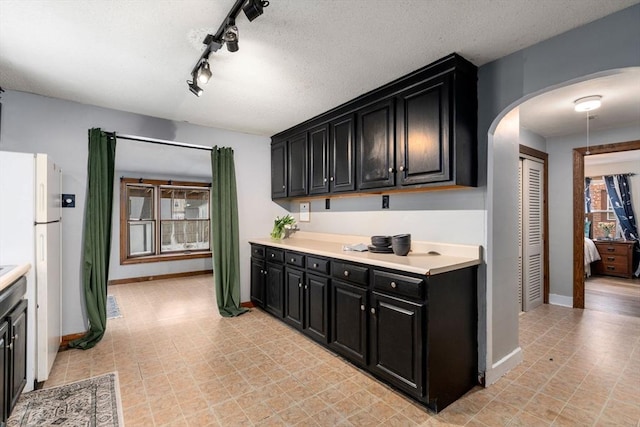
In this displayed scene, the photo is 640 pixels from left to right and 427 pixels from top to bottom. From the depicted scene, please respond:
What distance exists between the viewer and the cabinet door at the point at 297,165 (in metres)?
3.61

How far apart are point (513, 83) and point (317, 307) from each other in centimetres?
237

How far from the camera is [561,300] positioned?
4148mm

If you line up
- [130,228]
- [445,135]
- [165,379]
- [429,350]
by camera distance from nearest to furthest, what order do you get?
[429,350], [445,135], [165,379], [130,228]

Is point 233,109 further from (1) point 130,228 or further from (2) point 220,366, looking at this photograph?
(1) point 130,228

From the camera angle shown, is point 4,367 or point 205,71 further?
point 205,71

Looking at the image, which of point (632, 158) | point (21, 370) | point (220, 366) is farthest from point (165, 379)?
point (632, 158)

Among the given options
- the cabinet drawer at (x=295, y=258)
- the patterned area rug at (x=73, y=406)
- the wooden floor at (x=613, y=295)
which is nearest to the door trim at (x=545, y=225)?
the wooden floor at (x=613, y=295)

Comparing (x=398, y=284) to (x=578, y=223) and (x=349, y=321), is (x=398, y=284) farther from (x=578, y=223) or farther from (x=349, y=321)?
(x=578, y=223)

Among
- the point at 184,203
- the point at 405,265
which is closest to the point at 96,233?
the point at 405,265

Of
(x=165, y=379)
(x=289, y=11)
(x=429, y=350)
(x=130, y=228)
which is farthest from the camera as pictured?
(x=130, y=228)

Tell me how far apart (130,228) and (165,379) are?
4.53m

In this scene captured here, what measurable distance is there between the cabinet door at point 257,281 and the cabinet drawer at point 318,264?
1016mm

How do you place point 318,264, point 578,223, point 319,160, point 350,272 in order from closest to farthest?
point 350,272
point 318,264
point 319,160
point 578,223

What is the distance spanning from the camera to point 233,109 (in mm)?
3166
